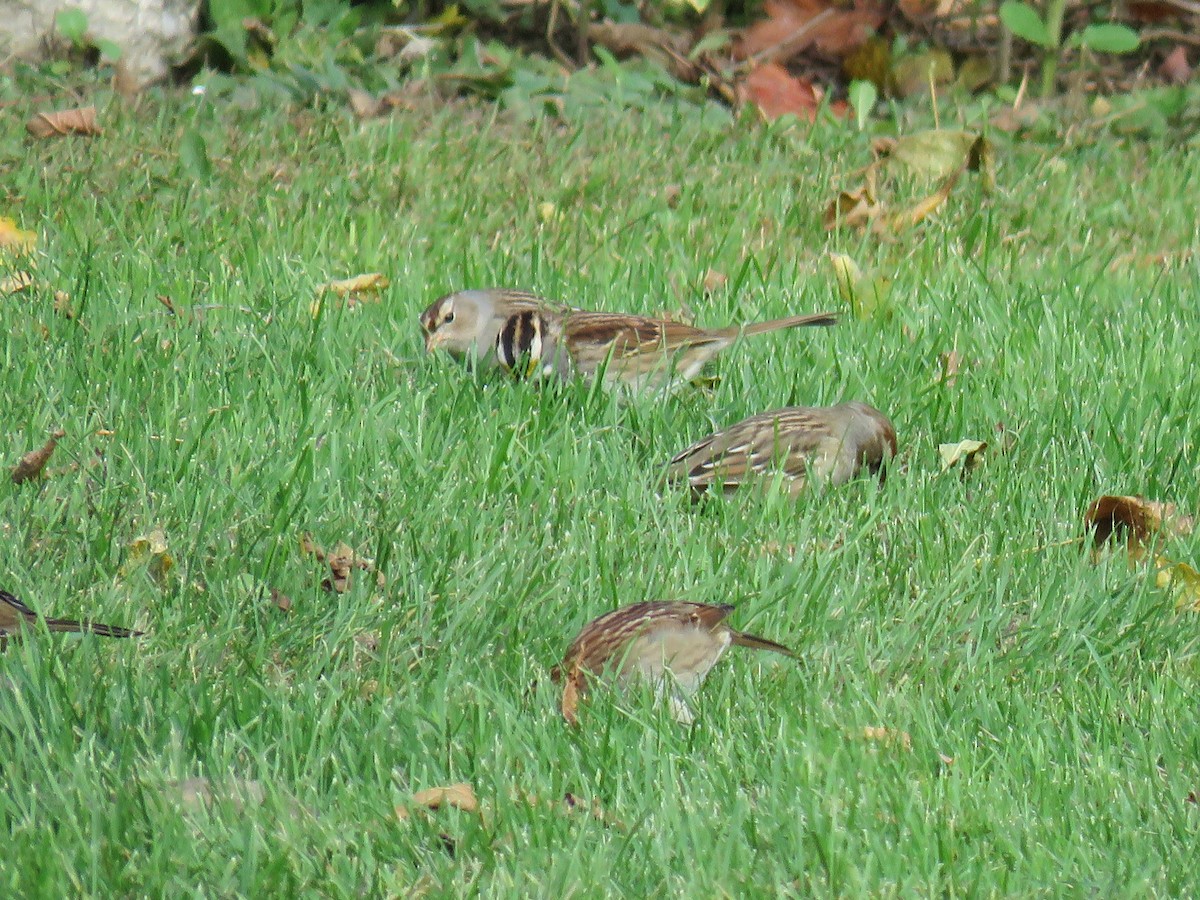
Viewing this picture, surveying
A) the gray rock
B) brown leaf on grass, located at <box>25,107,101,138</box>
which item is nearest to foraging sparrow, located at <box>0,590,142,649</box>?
brown leaf on grass, located at <box>25,107,101,138</box>

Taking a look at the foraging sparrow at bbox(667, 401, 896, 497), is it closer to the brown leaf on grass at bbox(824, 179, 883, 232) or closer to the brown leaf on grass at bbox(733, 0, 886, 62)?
the brown leaf on grass at bbox(824, 179, 883, 232)

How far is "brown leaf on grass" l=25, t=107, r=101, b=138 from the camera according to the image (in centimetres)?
767

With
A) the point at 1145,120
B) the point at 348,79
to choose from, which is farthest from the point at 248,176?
the point at 1145,120

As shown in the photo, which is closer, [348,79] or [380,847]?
[380,847]

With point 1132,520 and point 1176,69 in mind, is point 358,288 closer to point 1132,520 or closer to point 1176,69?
point 1132,520

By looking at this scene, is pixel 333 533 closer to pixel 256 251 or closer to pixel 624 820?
pixel 624 820

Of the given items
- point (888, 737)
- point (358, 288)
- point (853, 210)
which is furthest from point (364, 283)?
point (888, 737)

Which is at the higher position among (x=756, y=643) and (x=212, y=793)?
(x=212, y=793)

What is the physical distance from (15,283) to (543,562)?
266 centimetres

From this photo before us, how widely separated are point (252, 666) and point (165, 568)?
58 cm

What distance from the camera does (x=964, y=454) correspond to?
5.04m

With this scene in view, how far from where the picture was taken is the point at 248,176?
7461mm

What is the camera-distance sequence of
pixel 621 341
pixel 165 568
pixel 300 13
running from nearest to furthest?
pixel 165 568
pixel 621 341
pixel 300 13

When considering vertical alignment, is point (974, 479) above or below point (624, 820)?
below
